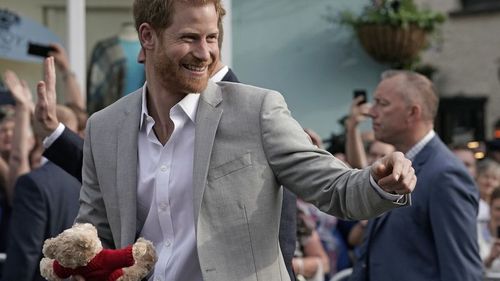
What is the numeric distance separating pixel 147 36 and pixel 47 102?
3.43 ft

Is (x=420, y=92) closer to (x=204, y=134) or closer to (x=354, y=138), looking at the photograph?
(x=354, y=138)

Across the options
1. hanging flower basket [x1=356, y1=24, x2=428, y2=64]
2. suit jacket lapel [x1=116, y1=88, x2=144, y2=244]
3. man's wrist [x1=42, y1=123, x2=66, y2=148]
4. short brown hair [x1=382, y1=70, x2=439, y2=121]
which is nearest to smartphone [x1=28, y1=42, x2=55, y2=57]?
short brown hair [x1=382, y1=70, x2=439, y2=121]

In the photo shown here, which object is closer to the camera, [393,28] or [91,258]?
[91,258]

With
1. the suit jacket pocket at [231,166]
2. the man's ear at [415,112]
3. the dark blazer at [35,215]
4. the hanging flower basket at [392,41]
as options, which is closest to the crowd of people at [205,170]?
the suit jacket pocket at [231,166]

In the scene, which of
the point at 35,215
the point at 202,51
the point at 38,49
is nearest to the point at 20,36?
the point at 38,49

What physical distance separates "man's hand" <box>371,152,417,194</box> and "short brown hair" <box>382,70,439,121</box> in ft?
8.43

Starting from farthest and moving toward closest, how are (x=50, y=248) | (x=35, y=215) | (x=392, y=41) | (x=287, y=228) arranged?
(x=392, y=41) → (x=35, y=215) → (x=287, y=228) → (x=50, y=248)

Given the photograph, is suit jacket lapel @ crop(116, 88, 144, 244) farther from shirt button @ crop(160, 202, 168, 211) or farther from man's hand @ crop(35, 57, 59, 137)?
man's hand @ crop(35, 57, 59, 137)

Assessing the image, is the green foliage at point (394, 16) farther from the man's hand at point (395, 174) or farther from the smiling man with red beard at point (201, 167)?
the man's hand at point (395, 174)

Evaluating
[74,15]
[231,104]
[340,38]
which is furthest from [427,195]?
[340,38]

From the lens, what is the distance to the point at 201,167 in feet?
10.6

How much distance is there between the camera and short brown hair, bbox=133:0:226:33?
3.29 meters

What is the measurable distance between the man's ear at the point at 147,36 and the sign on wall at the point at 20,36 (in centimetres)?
576

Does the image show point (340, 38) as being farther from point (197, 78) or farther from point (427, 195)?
point (197, 78)
